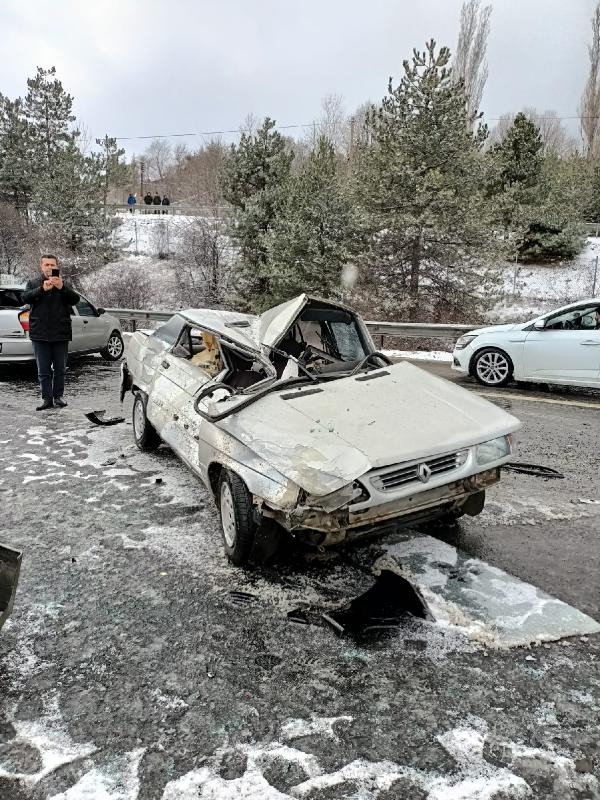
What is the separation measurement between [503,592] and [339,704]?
1299mm

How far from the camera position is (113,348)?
11539mm

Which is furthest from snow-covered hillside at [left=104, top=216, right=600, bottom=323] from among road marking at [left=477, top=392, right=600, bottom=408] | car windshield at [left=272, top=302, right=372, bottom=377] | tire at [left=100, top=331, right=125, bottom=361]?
car windshield at [left=272, top=302, right=372, bottom=377]

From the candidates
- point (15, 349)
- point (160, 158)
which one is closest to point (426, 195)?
point (15, 349)

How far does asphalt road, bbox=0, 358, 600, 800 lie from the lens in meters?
2.12

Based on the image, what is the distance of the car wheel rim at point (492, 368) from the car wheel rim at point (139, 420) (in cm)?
570

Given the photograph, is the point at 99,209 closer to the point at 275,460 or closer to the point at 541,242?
the point at 541,242

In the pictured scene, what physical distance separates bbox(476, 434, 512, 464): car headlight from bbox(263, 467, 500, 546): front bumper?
106mm

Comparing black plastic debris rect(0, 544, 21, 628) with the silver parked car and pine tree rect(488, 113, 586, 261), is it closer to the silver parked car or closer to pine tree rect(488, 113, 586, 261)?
the silver parked car

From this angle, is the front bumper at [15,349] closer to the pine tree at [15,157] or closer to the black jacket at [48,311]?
the black jacket at [48,311]

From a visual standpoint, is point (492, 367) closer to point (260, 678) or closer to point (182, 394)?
point (182, 394)

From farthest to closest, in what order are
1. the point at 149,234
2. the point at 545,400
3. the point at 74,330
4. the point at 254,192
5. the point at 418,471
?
the point at 149,234
the point at 254,192
the point at 74,330
the point at 545,400
the point at 418,471

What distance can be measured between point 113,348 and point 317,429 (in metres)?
9.03

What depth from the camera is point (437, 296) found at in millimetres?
18734

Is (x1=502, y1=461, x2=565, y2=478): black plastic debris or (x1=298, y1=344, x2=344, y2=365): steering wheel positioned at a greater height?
(x1=298, y1=344, x2=344, y2=365): steering wheel
